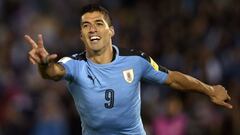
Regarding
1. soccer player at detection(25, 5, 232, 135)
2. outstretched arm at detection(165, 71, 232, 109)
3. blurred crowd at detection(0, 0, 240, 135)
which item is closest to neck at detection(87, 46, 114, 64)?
soccer player at detection(25, 5, 232, 135)

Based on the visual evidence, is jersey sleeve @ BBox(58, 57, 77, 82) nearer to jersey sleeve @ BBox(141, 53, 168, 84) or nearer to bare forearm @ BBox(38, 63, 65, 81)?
bare forearm @ BBox(38, 63, 65, 81)

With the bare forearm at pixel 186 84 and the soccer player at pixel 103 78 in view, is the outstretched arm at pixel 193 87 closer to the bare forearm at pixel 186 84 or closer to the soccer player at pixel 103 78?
the bare forearm at pixel 186 84

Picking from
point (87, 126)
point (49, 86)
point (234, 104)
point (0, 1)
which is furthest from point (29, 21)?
point (87, 126)

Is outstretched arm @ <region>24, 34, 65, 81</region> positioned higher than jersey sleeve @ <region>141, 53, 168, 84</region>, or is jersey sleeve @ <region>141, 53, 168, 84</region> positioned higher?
outstretched arm @ <region>24, 34, 65, 81</region>

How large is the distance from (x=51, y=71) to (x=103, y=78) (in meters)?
0.68

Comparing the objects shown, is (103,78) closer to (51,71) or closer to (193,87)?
(51,71)

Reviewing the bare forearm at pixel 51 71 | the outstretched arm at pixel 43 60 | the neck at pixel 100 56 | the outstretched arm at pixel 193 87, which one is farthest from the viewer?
the outstretched arm at pixel 193 87

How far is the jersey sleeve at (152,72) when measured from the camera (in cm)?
802

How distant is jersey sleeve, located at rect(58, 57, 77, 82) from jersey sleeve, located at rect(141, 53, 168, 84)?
69 centimetres

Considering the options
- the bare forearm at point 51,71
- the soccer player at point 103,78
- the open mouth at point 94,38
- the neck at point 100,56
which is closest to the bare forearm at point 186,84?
the soccer player at point 103,78

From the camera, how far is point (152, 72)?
8070mm

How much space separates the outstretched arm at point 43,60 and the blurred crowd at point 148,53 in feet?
13.7

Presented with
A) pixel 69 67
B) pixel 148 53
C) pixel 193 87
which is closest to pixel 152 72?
pixel 193 87

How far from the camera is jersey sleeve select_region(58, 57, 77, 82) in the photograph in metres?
7.56
